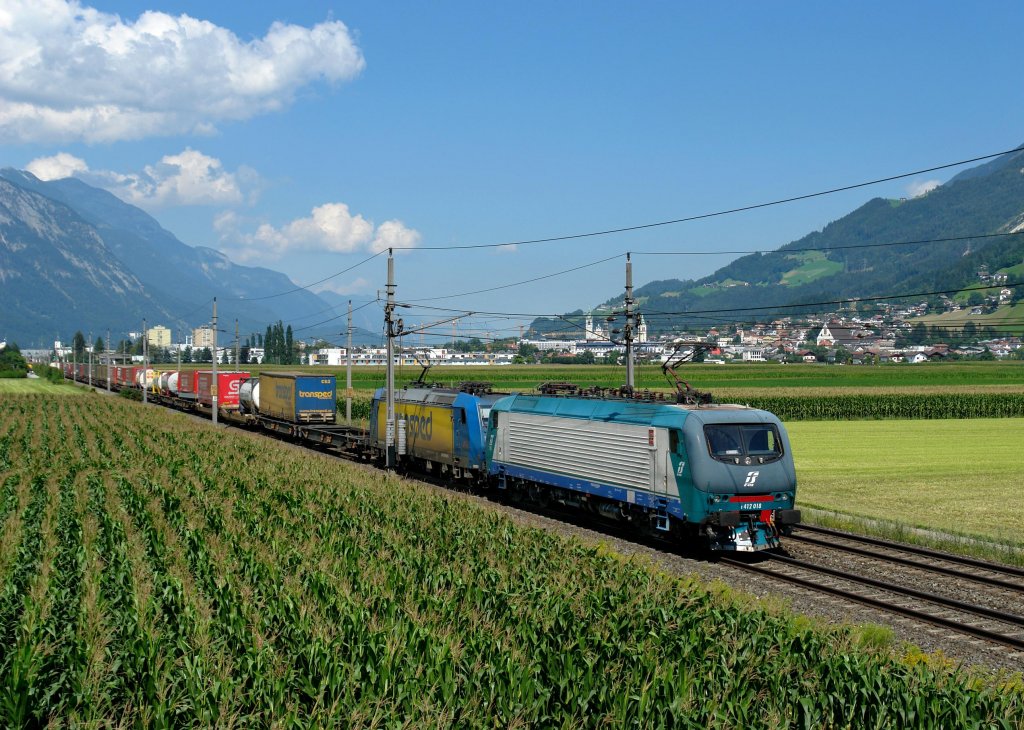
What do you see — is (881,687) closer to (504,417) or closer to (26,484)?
(504,417)

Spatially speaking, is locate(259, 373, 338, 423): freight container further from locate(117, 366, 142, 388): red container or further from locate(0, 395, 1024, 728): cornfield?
locate(117, 366, 142, 388): red container

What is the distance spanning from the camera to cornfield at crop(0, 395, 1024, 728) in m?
10.3

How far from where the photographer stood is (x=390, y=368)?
39125 millimetres

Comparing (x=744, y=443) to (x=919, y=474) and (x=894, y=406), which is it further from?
(x=894, y=406)

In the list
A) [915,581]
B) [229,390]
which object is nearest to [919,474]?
[915,581]

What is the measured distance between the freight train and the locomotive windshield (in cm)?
3

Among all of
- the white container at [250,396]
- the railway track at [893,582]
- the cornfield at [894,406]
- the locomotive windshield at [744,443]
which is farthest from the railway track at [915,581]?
the cornfield at [894,406]

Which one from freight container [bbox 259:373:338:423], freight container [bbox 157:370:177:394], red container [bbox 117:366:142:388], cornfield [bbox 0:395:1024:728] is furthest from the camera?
red container [bbox 117:366:142:388]

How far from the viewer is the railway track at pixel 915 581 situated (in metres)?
17.7

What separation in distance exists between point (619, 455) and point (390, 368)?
16.4 meters

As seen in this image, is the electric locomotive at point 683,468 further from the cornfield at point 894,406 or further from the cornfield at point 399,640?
the cornfield at point 894,406

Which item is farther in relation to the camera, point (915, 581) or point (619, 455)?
point (619, 455)

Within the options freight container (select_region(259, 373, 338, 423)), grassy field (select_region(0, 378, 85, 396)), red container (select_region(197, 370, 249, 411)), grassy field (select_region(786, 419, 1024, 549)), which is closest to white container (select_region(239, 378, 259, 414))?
red container (select_region(197, 370, 249, 411))

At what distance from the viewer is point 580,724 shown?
34.0 ft
